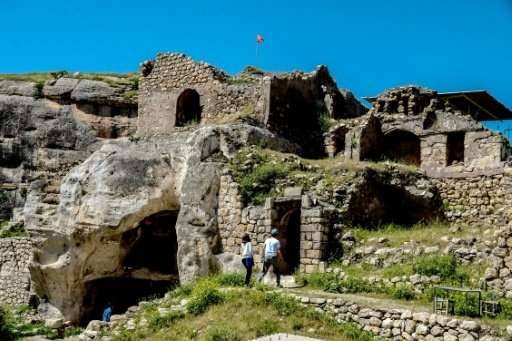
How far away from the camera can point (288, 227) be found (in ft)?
65.4

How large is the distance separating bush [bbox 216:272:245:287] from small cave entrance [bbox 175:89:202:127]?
10.9 m

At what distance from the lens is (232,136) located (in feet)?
72.8

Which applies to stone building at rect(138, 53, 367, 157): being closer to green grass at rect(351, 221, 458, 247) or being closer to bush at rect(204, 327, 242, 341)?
green grass at rect(351, 221, 458, 247)

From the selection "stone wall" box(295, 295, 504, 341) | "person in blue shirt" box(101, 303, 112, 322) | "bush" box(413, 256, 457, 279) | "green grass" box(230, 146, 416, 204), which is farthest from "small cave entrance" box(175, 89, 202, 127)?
"stone wall" box(295, 295, 504, 341)

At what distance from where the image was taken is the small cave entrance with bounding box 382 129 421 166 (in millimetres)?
25406

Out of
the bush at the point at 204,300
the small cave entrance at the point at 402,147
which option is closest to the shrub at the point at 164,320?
the bush at the point at 204,300

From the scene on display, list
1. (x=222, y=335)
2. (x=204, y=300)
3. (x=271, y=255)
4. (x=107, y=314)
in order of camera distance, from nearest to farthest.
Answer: (x=222, y=335)
(x=204, y=300)
(x=271, y=255)
(x=107, y=314)

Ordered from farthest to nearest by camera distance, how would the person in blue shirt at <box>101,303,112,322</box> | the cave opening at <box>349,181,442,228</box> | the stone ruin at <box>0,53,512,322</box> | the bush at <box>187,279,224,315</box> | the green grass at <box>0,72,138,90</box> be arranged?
the green grass at <box>0,72,138,90</box> < the person in blue shirt at <box>101,303,112,322</box> < the cave opening at <box>349,181,442,228</box> < the stone ruin at <box>0,53,512,322</box> < the bush at <box>187,279,224,315</box>

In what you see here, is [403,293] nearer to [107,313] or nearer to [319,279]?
[319,279]

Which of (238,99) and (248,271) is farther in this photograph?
(238,99)

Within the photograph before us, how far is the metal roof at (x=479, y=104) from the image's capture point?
26562 mm

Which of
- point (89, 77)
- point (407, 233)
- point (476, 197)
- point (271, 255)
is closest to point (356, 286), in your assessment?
point (271, 255)

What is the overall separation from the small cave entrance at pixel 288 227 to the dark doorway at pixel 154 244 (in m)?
4.35

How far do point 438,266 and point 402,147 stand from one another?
36.0 ft
